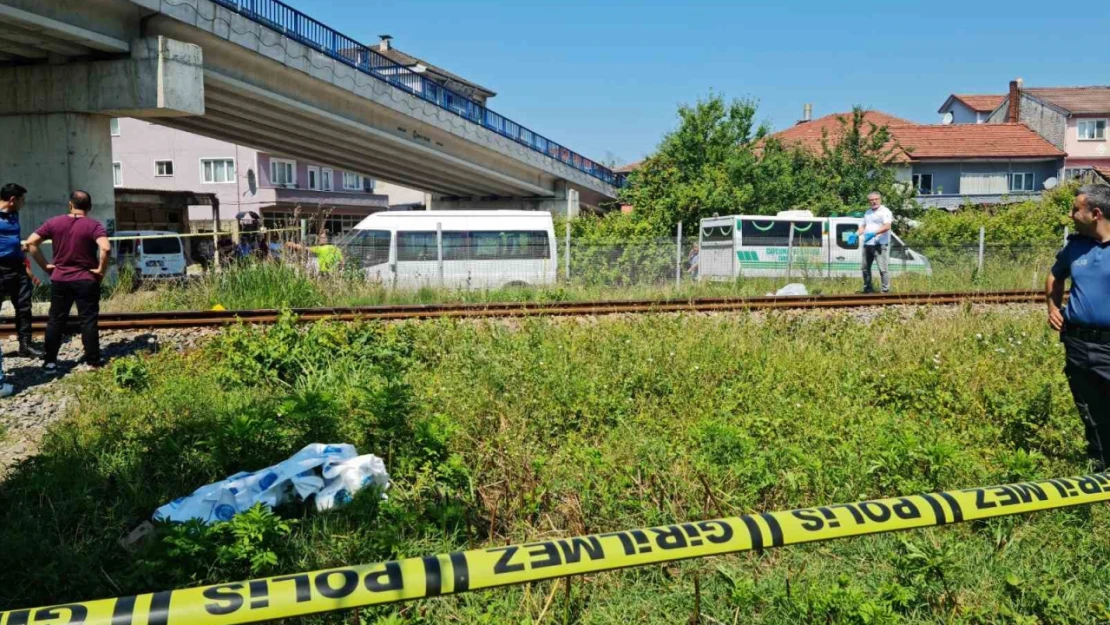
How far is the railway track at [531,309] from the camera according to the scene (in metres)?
10.1

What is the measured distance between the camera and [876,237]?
1451 centimetres

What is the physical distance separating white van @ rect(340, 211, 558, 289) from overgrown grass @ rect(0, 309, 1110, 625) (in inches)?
287

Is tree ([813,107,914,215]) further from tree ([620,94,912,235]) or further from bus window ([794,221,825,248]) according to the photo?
bus window ([794,221,825,248])

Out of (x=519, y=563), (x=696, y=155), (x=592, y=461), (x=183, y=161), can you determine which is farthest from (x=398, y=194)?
(x=519, y=563)

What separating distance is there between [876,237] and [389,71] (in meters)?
19.8

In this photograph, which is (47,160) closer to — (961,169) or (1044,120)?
(961,169)

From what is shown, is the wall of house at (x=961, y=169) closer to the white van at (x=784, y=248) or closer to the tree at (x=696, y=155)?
the tree at (x=696, y=155)

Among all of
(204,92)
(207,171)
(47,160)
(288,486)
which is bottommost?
(288,486)

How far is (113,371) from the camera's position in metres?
Result: 7.92

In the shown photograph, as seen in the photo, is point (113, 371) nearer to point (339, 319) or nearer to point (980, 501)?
point (339, 319)

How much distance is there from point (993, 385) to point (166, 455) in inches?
258

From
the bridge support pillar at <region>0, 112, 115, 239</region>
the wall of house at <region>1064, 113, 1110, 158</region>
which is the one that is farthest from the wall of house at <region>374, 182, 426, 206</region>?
the bridge support pillar at <region>0, 112, 115, 239</region>

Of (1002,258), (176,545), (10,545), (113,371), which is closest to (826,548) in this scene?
(176,545)

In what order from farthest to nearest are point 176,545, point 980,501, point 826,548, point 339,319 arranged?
point 339,319 → point 826,548 → point 176,545 → point 980,501
